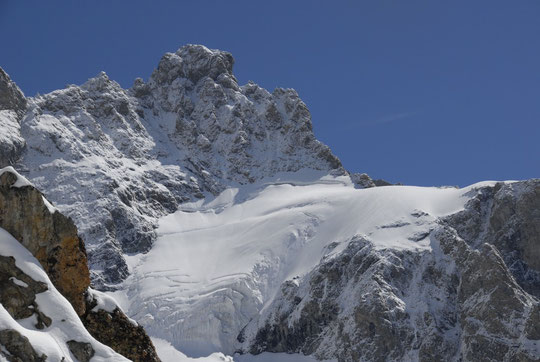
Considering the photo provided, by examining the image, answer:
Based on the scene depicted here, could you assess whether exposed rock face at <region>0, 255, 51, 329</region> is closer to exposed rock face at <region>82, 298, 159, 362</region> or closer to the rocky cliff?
the rocky cliff

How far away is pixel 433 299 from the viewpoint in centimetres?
16475

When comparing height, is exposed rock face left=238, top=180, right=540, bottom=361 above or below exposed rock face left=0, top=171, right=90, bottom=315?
above

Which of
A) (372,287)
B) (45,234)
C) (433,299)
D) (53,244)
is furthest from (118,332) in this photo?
(433,299)

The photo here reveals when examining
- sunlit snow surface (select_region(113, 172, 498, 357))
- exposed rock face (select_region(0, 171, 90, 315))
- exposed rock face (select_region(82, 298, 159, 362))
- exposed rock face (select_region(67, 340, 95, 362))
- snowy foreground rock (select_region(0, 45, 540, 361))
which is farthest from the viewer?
sunlit snow surface (select_region(113, 172, 498, 357))

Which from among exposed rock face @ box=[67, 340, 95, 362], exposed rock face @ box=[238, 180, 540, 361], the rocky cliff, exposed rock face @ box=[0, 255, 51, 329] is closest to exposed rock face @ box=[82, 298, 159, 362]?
the rocky cliff

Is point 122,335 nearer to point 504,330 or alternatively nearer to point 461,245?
point 504,330

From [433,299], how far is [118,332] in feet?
399

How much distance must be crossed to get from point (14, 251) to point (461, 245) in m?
130

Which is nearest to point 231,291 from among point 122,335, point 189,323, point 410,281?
→ point 189,323

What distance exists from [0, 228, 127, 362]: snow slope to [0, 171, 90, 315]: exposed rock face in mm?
955

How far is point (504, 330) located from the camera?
14900cm

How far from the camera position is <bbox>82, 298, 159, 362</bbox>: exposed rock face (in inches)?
1875

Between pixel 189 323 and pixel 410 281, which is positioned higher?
pixel 410 281

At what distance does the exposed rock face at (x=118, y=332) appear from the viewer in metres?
47.6
